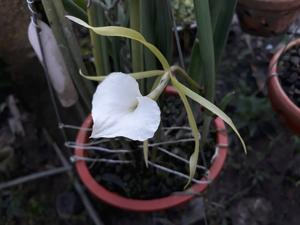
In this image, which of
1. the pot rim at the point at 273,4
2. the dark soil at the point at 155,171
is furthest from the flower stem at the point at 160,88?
the pot rim at the point at 273,4

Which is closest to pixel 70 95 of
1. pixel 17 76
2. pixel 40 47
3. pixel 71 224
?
pixel 40 47

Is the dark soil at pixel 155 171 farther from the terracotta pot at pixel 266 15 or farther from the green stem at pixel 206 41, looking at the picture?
the terracotta pot at pixel 266 15

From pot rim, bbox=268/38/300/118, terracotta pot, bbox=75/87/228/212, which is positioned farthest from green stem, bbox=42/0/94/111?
pot rim, bbox=268/38/300/118

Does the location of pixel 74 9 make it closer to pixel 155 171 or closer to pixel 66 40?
pixel 66 40

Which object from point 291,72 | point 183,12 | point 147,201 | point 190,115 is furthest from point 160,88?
point 183,12

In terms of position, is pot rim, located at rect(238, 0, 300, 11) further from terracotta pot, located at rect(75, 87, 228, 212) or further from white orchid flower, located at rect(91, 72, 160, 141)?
white orchid flower, located at rect(91, 72, 160, 141)

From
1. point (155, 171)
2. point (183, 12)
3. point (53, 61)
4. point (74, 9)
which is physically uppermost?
point (74, 9)

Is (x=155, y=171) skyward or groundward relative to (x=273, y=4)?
groundward

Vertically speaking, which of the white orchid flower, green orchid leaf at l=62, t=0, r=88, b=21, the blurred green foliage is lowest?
the blurred green foliage
